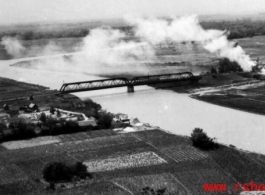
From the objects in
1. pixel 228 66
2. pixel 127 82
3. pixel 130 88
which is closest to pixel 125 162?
pixel 130 88

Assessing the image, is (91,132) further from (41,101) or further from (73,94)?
Result: (73,94)

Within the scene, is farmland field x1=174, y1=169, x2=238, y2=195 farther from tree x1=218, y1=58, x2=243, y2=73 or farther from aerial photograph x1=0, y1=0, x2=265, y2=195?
tree x1=218, y1=58, x2=243, y2=73

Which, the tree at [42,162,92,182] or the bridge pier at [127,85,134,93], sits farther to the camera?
the bridge pier at [127,85,134,93]

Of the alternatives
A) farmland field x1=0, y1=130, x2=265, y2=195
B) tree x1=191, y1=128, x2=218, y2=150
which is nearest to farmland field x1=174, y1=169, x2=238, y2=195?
farmland field x1=0, y1=130, x2=265, y2=195

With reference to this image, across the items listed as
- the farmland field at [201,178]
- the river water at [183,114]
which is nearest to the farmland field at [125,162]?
the farmland field at [201,178]

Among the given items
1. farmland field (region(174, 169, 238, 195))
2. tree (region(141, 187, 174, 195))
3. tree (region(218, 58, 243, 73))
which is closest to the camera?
tree (region(141, 187, 174, 195))

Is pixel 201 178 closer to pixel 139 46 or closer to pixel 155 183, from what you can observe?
pixel 155 183

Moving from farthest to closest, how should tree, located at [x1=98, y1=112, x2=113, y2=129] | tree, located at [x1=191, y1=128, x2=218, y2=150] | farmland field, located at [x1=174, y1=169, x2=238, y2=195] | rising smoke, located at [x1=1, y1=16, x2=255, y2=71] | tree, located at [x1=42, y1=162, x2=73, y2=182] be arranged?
rising smoke, located at [x1=1, y1=16, x2=255, y2=71] → tree, located at [x1=98, y1=112, x2=113, y2=129] → tree, located at [x1=191, y1=128, x2=218, y2=150] → tree, located at [x1=42, y1=162, x2=73, y2=182] → farmland field, located at [x1=174, y1=169, x2=238, y2=195]

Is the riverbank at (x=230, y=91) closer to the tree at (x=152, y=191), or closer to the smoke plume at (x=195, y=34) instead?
the smoke plume at (x=195, y=34)
